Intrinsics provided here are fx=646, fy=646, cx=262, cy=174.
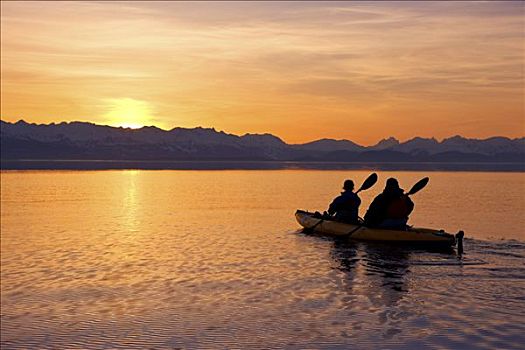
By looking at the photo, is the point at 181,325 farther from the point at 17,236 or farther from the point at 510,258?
the point at 17,236

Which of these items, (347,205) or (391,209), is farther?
(347,205)

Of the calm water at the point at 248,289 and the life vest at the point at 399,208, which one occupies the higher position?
the life vest at the point at 399,208

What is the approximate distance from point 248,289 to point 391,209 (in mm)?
8680

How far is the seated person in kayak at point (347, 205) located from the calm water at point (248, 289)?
4.68ft

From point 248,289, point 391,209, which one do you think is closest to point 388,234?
point 391,209

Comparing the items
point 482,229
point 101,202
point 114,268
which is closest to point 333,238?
point 482,229

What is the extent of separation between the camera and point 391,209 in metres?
21.8

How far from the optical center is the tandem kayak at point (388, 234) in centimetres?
2030

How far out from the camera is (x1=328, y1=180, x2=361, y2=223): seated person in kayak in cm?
2410

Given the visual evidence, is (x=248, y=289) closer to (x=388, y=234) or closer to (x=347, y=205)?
(x=388, y=234)

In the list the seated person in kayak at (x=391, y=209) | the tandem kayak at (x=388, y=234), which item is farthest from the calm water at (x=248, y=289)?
the seated person in kayak at (x=391, y=209)

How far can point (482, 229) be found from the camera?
2623 centimetres

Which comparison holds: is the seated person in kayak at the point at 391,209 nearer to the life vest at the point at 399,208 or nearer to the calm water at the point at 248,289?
the life vest at the point at 399,208

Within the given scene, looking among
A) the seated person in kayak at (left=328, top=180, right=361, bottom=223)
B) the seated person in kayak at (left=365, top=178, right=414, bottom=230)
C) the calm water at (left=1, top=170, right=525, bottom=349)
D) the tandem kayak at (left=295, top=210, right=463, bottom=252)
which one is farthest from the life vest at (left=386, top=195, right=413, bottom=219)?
the seated person in kayak at (left=328, top=180, right=361, bottom=223)
